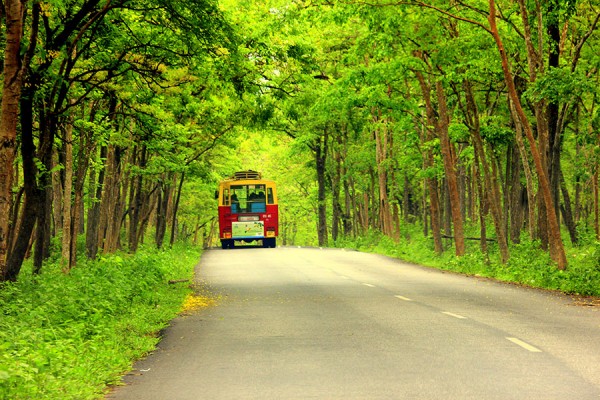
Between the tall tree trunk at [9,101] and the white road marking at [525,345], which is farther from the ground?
the tall tree trunk at [9,101]

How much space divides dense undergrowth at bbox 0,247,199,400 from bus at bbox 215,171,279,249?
1086 inches

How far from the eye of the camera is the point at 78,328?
424 inches

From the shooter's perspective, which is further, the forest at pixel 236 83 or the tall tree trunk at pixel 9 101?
the forest at pixel 236 83

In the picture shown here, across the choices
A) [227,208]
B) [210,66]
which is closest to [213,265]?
[210,66]

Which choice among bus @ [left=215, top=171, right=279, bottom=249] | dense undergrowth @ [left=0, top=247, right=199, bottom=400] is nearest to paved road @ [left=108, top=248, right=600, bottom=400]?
dense undergrowth @ [left=0, top=247, right=199, bottom=400]

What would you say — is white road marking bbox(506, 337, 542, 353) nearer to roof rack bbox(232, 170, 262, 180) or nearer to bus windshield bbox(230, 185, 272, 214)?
bus windshield bbox(230, 185, 272, 214)

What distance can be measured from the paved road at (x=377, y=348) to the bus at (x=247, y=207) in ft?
93.2

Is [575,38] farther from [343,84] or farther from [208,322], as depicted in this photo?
[208,322]

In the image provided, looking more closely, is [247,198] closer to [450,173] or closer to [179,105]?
[450,173]

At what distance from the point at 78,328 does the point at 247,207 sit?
122 ft

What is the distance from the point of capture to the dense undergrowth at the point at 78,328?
7.43m

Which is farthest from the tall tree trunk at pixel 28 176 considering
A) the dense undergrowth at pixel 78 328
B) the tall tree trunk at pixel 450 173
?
the tall tree trunk at pixel 450 173

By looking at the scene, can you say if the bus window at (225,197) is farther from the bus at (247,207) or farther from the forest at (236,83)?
the forest at (236,83)

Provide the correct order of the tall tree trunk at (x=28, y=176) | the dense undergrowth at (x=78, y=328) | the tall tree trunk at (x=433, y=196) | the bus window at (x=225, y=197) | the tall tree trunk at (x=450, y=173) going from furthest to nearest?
1. the bus window at (x=225, y=197)
2. the tall tree trunk at (x=433, y=196)
3. the tall tree trunk at (x=450, y=173)
4. the tall tree trunk at (x=28, y=176)
5. the dense undergrowth at (x=78, y=328)
